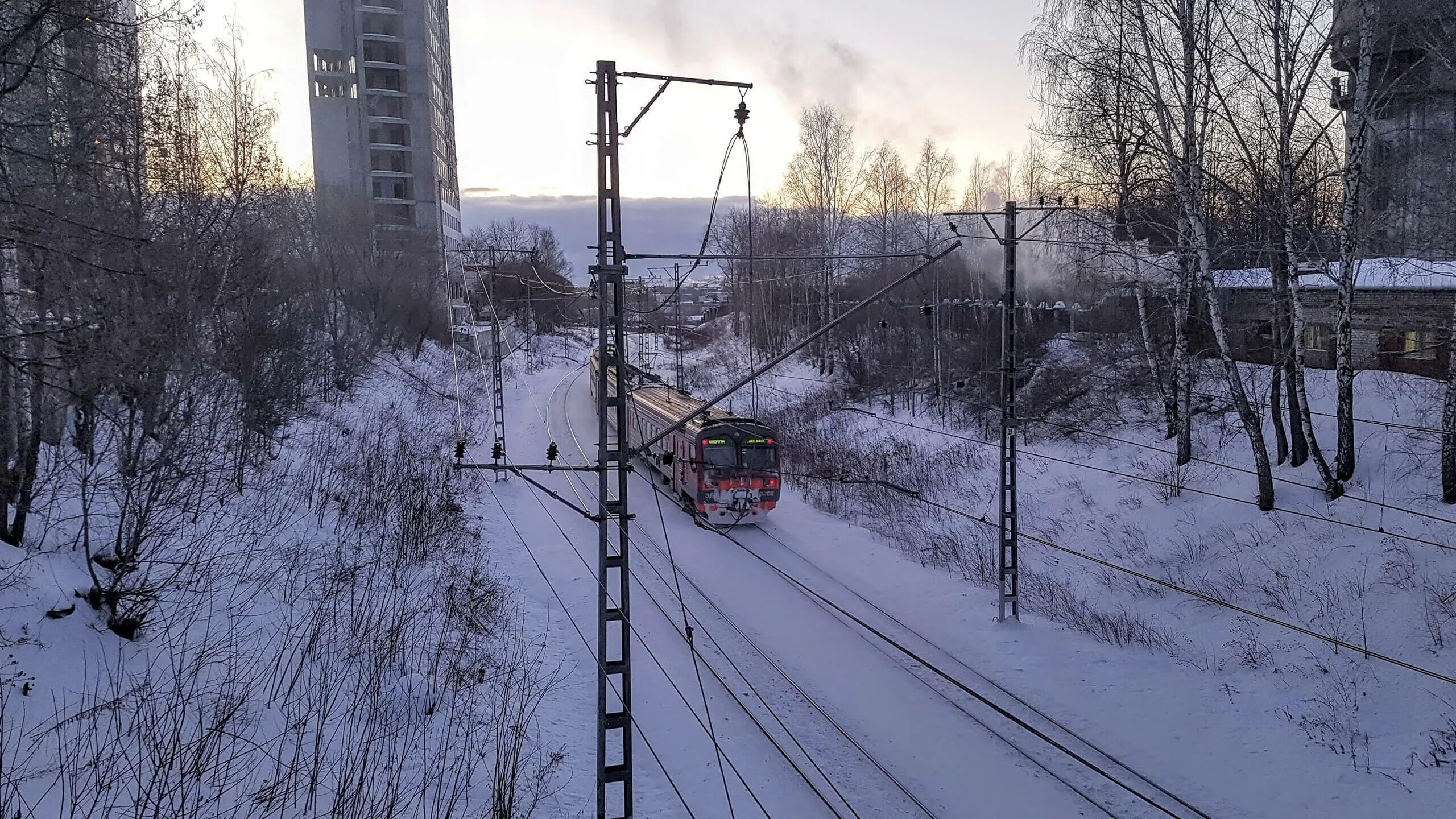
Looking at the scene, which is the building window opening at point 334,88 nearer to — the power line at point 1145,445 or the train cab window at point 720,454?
the power line at point 1145,445

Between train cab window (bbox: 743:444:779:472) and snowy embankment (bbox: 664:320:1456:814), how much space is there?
8.60 feet

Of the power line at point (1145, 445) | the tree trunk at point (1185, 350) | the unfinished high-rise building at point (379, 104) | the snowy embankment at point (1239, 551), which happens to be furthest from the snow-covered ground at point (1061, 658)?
the unfinished high-rise building at point (379, 104)

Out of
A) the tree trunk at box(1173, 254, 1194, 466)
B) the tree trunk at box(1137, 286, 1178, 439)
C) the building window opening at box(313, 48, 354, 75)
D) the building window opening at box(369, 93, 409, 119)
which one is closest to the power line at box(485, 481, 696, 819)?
the tree trunk at box(1173, 254, 1194, 466)

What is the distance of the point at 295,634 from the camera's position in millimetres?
9688

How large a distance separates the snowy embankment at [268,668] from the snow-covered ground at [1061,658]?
140 cm

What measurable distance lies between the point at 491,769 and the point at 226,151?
14.7m

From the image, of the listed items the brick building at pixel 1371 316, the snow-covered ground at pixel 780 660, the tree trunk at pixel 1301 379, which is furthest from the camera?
the brick building at pixel 1371 316

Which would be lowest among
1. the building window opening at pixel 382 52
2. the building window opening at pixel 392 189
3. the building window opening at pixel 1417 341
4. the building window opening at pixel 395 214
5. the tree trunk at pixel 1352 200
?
the building window opening at pixel 1417 341

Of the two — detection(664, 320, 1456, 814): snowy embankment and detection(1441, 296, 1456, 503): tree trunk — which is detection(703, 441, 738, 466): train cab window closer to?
detection(664, 320, 1456, 814): snowy embankment

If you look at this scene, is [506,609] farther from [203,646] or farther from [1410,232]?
[1410,232]

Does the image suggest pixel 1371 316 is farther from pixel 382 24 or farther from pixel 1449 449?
pixel 382 24

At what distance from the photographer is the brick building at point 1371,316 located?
19.0 meters

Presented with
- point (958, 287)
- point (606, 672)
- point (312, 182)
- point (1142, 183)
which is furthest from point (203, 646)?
point (958, 287)

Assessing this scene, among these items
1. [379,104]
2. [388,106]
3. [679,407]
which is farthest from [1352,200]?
[388,106]
